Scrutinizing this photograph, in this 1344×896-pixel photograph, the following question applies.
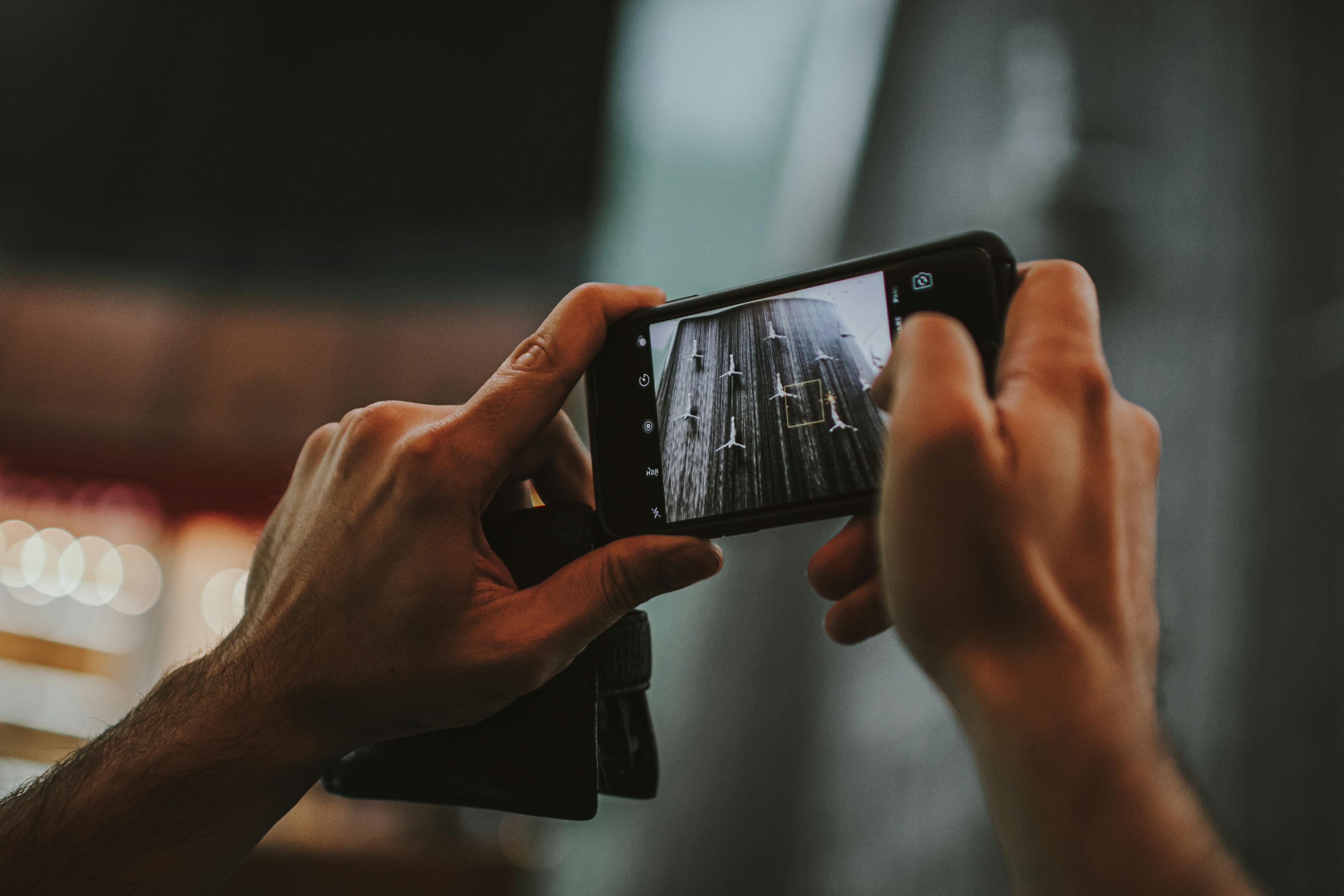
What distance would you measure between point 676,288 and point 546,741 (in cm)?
92

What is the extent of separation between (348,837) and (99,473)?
181 centimetres

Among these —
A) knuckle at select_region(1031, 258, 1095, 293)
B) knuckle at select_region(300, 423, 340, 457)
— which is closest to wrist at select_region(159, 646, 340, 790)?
knuckle at select_region(300, 423, 340, 457)

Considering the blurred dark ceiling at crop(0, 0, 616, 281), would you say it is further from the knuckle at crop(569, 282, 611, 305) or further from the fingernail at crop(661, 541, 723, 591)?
the fingernail at crop(661, 541, 723, 591)

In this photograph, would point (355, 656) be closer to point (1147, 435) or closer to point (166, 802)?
point (166, 802)

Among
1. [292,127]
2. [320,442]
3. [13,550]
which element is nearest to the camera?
[320,442]

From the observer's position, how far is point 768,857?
95cm

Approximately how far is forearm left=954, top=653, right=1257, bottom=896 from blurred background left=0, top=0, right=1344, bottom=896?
41 mm

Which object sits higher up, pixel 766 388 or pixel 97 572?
pixel 766 388

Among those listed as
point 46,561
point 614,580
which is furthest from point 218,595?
point 614,580

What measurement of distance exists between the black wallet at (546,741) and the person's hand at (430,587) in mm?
29

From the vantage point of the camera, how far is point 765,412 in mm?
472

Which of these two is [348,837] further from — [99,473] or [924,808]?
[924,808]

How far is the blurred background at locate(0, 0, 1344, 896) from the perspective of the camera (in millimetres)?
651

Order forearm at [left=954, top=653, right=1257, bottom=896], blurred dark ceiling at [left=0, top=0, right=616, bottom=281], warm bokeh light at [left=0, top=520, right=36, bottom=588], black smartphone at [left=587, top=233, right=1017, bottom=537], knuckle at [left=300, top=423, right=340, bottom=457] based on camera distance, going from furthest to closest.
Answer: warm bokeh light at [left=0, top=520, right=36, bottom=588] < blurred dark ceiling at [left=0, top=0, right=616, bottom=281] < knuckle at [left=300, top=423, right=340, bottom=457] < black smartphone at [left=587, top=233, right=1017, bottom=537] < forearm at [left=954, top=653, right=1257, bottom=896]
